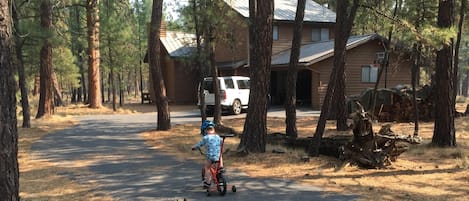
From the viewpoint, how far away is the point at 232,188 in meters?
7.34

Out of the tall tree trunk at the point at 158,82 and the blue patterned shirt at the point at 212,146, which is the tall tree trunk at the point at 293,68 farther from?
the blue patterned shirt at the point at 212,146

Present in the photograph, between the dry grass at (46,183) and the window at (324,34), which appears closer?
the dry grass at (46,183)

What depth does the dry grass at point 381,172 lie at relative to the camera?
7348mm

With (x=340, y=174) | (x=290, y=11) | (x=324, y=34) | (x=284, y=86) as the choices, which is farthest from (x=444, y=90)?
(x=290, y=11)

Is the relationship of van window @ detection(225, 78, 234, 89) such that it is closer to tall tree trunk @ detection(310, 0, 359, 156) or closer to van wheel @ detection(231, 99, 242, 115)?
van wheel @ detection(231, 99, 242, 115)

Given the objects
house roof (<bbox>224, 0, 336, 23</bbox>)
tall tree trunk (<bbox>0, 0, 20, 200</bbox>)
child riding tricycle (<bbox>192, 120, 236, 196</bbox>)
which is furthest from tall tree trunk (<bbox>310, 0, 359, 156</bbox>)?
house roof (<bbox>224, 0, 336, 23</bbox>)

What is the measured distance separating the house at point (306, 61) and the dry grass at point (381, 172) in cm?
1320

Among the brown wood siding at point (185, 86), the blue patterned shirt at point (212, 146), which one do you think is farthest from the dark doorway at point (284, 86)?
the blue patterned shirt at point (212, 146)

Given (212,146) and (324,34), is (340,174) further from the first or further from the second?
(324,34)

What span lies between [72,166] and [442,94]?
9176 mm

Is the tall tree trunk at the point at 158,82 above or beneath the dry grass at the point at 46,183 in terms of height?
above

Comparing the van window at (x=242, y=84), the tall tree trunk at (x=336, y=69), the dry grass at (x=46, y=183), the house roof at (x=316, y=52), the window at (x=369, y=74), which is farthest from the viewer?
the window at (x=369, y=74)

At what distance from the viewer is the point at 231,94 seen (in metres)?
23.1

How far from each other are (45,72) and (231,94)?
891 cm
